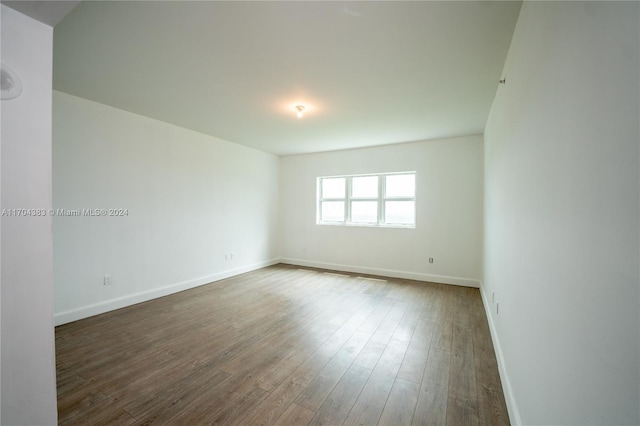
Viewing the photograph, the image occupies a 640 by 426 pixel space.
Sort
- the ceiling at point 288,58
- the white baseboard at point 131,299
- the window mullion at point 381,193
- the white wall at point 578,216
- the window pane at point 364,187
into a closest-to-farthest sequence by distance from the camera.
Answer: the white wall at point 578,216 < the ceiling at point 288,58 < the white baseboard at point 131,299 < the window mullion at point 381,193 < the window pane at point 364,187

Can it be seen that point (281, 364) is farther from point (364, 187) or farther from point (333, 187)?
point (333, 187)

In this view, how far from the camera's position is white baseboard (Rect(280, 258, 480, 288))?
4582 millimetres

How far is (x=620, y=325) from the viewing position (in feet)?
2.03

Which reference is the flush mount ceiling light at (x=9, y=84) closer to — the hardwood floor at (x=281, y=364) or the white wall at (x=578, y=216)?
the hardwood floor at (x=281, y=364)

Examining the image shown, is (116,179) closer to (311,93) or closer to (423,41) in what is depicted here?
(311,93)

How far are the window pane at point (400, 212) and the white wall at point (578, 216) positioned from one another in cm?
349

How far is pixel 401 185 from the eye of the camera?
522cm

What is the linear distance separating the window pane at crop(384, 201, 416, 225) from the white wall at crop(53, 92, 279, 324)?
2.95 m

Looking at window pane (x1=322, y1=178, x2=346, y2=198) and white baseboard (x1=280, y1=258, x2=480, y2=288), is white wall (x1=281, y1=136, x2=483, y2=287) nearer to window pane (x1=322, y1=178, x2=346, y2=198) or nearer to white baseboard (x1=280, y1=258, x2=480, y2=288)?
white baseboard (x1=280, y1=258, x2=480, y2=288)

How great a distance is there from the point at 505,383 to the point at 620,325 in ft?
5.58

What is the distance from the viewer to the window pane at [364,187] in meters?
5.52

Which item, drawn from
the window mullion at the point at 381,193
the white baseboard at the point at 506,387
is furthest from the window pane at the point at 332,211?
the white baseboard at the point at 506,387

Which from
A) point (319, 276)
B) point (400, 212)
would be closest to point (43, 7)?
point (319, 276)

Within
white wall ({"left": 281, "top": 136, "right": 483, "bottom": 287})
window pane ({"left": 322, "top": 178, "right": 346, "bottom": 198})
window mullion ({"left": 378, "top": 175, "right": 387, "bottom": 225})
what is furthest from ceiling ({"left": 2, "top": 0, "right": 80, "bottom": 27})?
window pane ({"left": 322, "top": 178, "right": 346, "bottom": 198})
